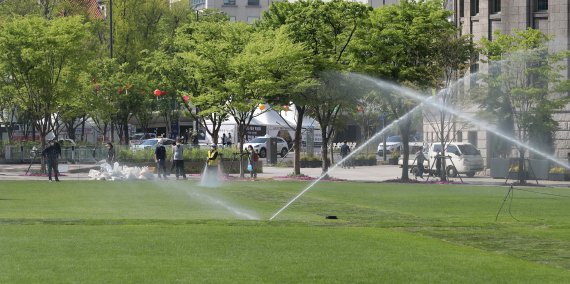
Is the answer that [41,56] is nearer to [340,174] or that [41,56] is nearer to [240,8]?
[340,174]

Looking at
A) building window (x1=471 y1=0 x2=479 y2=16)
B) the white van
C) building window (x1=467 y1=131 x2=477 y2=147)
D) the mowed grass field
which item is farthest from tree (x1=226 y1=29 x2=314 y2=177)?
building window (x1=471 y1=0 x2=479 y2=16)

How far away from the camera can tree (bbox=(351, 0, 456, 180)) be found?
6091 centimetres

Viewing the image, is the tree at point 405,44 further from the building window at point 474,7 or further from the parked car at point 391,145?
the parked car at point 391,145

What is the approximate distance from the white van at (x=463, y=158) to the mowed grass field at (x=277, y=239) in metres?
25.3

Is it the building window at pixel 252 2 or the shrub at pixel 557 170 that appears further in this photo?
the building window at pixel 252 2

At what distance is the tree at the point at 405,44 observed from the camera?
6091cm

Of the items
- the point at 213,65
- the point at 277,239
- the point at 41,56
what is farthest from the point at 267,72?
the point at 277,239

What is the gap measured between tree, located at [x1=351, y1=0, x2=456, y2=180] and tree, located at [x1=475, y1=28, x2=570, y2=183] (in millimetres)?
2768

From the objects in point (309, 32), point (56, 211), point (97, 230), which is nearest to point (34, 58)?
point (309, 32)

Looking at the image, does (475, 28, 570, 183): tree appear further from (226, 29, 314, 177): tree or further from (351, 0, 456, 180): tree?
(226, 29, 314, 177): tree

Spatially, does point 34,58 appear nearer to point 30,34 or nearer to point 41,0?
point 30,34

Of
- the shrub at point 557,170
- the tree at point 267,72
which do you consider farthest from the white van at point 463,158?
the tree at point 267,72

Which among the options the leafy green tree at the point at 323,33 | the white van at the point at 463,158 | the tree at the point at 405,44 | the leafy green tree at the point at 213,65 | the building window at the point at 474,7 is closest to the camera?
the tree at the point at 405,44

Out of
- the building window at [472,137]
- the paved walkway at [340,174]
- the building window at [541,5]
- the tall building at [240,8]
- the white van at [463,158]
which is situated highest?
the tall building at [240,8]
